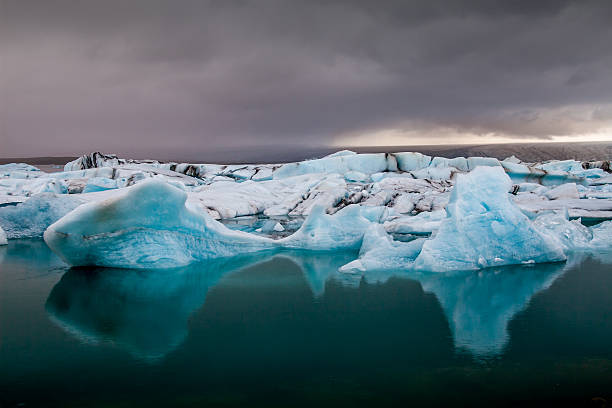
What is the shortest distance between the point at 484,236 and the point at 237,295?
3.44 metres

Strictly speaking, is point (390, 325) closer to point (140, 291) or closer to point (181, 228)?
point (140, 291)

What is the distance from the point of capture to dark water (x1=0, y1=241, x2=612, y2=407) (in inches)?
107

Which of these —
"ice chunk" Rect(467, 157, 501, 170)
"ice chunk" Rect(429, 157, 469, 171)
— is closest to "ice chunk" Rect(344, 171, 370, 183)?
"ice chunk" Rect(429, 157, 469, 171)

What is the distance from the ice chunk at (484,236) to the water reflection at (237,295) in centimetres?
19

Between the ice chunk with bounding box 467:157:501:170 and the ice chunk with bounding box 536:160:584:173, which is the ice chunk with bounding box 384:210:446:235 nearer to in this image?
the ice chunk with bounding box 467:157:501:170

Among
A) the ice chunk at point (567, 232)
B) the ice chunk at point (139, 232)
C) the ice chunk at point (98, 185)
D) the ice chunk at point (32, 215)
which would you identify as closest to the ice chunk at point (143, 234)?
the ice chunk at point (139, 232)

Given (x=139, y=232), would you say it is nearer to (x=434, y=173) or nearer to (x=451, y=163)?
(x=434, y=173)

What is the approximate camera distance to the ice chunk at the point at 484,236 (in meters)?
5.96

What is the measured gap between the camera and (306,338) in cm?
361

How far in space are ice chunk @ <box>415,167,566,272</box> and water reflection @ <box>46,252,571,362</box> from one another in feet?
0.62

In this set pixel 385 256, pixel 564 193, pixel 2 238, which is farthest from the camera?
pixel 564 193

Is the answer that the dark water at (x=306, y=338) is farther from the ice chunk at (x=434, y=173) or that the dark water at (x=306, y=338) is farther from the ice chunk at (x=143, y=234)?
the ice chunk at (x=434, y=173)

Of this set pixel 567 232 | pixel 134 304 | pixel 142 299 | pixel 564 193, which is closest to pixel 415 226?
pixel 567 232

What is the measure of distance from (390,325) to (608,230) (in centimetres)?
642
